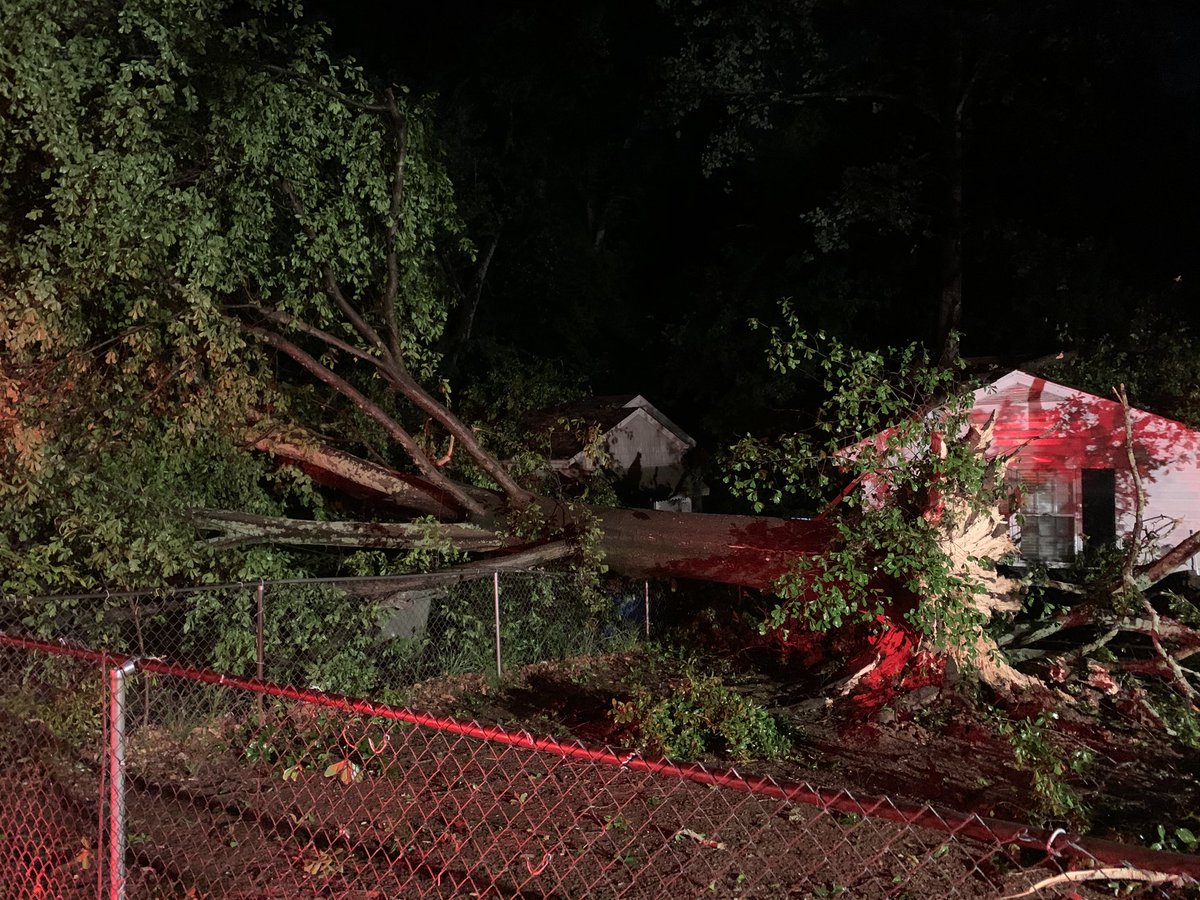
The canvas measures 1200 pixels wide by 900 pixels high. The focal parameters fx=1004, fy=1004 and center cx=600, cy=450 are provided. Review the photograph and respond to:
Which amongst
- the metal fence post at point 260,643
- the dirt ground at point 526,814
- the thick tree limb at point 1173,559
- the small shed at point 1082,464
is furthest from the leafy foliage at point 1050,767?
the small shed at point 1082,464

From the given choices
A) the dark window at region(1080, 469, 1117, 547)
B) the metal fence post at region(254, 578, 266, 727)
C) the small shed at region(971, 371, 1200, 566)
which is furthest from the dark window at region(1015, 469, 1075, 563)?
the metal fence post at region(254, 578, 266, 727)

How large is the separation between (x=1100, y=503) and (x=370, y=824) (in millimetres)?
11821

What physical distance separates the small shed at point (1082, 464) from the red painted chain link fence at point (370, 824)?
827 cm

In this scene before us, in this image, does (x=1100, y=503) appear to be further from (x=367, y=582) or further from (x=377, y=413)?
(x=367, y=582)

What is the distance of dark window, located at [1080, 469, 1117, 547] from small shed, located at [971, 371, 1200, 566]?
13 millimetres

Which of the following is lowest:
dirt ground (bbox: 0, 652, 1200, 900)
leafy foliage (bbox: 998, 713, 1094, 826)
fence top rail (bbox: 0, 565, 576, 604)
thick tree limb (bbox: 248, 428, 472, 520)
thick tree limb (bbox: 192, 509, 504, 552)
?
dirt ground (bbox: 0, 652, 1200, 900)

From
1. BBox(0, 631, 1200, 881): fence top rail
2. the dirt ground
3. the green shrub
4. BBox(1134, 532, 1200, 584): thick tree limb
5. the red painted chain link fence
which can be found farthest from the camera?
BBox(1134, 532, 1200, 584): thick tree limb

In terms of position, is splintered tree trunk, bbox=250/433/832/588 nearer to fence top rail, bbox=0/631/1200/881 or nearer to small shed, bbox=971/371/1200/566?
small shed, bbox=971/371/1200/566

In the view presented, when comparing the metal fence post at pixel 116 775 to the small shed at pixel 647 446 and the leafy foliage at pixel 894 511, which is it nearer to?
the leafy foliage at pixel 894 511

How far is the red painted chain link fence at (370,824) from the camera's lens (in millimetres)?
4414

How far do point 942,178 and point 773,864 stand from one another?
16987mm

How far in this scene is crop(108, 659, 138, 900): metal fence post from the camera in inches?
127

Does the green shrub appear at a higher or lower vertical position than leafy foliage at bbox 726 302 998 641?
lower

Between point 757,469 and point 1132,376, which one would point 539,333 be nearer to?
point 1132,376
